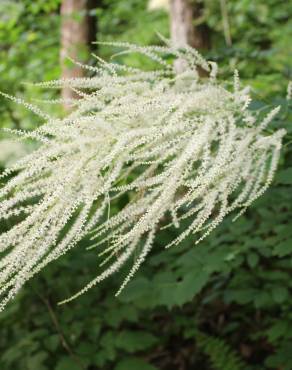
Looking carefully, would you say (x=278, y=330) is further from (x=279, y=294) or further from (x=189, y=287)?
(x=189, y=287)

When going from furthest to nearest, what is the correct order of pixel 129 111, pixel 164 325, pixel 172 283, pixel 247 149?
pixel 164 325
pixel 172 283
pixel 247 149
pixel 129 111


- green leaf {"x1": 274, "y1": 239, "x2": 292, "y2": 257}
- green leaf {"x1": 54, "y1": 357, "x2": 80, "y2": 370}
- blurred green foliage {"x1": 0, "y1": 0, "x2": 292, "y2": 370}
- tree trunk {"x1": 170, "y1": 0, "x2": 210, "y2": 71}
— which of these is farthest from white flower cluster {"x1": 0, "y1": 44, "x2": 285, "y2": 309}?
tree trunk {"x1": 170, "y1": 0, "x2": 210, "y2": 71}

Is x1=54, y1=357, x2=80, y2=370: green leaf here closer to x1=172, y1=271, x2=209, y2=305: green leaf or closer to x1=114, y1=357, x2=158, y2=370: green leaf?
x1=114, y1=357, x2=158, y2=370: green leaf

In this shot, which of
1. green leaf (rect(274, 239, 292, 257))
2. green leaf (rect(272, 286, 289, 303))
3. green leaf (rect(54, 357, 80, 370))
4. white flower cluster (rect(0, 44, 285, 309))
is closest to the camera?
white flower cluster (rect(0, 44, 285, 309))

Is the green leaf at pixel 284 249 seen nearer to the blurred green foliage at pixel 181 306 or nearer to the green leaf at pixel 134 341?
the blurred green foliage at pixel 181 306

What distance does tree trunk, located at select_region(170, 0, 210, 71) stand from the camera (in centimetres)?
611

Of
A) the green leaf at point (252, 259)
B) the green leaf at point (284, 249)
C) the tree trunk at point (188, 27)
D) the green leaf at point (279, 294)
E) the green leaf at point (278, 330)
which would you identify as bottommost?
the green leaf at point (278, 330)

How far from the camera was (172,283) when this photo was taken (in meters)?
2.84

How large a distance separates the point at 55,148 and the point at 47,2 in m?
8.23

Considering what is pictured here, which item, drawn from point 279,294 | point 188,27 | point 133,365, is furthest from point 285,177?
point 188,27

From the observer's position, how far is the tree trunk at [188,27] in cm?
611

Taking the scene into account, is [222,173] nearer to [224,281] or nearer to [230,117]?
[230,117]

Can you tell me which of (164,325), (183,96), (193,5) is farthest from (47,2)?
(183,96)

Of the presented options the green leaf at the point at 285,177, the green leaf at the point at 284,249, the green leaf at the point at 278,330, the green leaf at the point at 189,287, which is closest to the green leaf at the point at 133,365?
the green leaf at the point at 189,287
